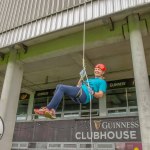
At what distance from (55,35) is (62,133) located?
5.47 metres

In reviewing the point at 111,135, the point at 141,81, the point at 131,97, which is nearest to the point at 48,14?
the point at 141,81

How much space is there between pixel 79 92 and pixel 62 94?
41 centimetres

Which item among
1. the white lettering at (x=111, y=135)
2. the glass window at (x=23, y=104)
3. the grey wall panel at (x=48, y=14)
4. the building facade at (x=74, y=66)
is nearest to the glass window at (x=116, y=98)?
the building facade at (x=74, y=66)

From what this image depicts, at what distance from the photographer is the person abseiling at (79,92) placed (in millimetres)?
4289

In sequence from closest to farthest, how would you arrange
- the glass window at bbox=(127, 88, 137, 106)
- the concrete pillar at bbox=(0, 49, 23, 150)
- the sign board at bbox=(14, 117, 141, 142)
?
the concrete pillar at bbox=(0, 49, 23, 150)
the sign board at bbox=(14, 117, 141, 142)
the glass window at bbox=(127, 88, 137, 106)

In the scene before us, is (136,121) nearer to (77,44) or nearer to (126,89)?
(126,89)

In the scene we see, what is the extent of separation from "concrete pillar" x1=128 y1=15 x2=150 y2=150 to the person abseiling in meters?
1.41

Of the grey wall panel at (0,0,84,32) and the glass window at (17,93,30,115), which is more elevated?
the grey wall panel at (0,0,84,32)

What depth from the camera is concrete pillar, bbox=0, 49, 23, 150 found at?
8.41 meters

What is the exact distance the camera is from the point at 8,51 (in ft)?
31.6

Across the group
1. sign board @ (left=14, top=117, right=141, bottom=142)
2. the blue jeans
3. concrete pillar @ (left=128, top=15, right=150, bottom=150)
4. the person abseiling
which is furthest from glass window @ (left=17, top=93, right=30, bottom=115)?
the blue jeans

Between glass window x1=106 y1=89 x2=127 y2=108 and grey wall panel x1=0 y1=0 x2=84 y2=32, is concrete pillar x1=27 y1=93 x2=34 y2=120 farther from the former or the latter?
grey wall panel x1=0 y1=0 x2=84 y2=32

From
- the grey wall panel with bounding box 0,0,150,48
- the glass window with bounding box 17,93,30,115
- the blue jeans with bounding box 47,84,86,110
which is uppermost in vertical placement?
the grey wall panel with bounding box 0,0,150,48

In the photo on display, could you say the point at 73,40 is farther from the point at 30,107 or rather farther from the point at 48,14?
the point at 30,107
